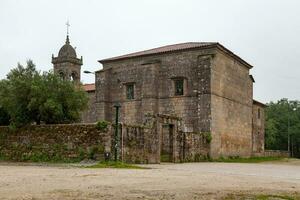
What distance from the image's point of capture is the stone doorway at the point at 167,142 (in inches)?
1165

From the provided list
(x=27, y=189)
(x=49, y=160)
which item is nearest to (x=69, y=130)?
(x=49, y=160)

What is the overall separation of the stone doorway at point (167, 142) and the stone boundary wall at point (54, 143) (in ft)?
23.4

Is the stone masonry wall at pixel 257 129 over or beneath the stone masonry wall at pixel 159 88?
beneath

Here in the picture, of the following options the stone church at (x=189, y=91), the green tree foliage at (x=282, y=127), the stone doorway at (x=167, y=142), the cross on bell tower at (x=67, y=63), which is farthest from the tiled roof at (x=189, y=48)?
the green tree foliage at (x=282, y=127)

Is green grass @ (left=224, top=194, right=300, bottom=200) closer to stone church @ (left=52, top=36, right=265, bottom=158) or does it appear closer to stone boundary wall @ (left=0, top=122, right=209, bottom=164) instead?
stone boundary wall @ (left=0, top=122, right=209, bottom=164)

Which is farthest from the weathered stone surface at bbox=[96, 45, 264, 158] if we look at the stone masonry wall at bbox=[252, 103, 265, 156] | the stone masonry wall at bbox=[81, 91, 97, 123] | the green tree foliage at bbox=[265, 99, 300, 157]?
the green tree foliage at bbox=[265, 99, 300, 157]

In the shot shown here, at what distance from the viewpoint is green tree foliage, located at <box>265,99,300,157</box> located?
7134cm

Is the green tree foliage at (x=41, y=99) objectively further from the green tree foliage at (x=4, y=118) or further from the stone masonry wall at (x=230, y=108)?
the stone masonry wall at (x=230, y=108)

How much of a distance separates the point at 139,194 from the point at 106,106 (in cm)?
3174

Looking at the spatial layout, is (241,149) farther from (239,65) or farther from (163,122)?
(163,122)

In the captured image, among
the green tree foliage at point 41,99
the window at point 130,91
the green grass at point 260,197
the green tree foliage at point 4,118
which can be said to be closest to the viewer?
the green grass at point 260,197

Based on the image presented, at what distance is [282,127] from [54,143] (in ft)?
191

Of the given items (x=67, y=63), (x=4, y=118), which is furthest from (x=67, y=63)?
(x=4, y=118)

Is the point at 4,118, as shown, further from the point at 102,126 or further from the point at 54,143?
the point at 102,126
